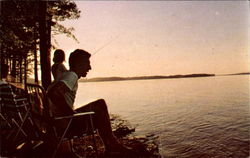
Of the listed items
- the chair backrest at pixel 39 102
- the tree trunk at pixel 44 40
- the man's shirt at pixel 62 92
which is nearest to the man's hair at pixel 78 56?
the man's shirt at pixel 62 92

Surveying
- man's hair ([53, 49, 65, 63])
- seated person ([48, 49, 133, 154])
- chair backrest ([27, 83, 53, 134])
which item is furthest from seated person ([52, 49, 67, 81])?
seated person ([48, 49, 133, 154])

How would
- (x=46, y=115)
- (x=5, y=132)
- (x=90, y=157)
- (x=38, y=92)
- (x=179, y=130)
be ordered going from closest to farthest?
(x=46, y=115) < (x=38, y=92) < (x=90, y=157) < (x=5, y=132) < (x=179, y=130)

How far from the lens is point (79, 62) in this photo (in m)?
3.82

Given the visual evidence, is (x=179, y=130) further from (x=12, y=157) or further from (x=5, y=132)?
(x=12, y=157)

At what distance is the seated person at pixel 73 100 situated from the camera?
11.5 ft

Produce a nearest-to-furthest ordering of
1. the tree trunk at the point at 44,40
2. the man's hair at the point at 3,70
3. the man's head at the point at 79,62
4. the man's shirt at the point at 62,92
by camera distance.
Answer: the man's shirt at the point at 62,92 < the man's head at the point at 79,62 < the man's hair at the point at 3,70 < the tree trunk at the point at 44,40

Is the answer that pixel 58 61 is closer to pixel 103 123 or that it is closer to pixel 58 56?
pixel 58 56

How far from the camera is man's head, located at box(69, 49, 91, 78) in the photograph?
381 centimetres

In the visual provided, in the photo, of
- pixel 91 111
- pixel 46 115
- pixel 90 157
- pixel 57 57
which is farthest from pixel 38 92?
pixel 57 57

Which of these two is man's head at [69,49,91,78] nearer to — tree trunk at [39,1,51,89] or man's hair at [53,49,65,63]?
man's hair at [53,49,65,63]

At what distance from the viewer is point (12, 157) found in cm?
473

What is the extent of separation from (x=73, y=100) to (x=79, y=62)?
0.54m

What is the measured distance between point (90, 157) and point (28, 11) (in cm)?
727

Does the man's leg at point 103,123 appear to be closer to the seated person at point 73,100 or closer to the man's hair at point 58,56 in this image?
the seated person at point 73,100
